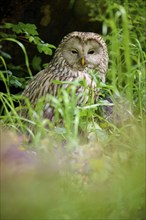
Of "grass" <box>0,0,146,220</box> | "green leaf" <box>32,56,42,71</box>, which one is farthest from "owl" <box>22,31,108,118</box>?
"grass" <box>0,0,146,220</box>

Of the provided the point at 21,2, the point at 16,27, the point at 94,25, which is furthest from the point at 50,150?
the point at 94,25

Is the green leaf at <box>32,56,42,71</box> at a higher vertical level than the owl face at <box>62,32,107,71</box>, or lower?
lower

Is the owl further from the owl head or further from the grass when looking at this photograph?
the grass

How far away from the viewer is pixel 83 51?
16.0 feet

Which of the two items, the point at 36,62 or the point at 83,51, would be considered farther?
the point at 36,62

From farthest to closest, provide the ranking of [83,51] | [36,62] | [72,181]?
[36,62] < [83,51] < [72,181]

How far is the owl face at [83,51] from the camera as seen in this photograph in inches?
192

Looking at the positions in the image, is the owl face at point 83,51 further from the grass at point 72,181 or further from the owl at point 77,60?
the grass at point 72,181

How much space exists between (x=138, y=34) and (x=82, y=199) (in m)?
3.19

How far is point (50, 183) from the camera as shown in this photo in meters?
2.44

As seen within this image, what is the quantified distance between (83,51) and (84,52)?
0.04ft

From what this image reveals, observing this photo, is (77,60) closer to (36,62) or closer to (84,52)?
(84,52)

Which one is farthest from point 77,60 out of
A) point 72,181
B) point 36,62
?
point 72,181

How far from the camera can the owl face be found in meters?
4.88
